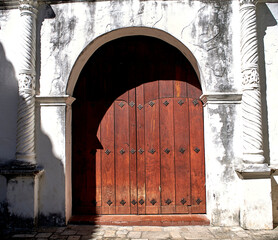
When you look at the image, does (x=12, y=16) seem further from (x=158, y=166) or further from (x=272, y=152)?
(x=272, y=152)

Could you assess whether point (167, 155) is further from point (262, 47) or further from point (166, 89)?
point (262, 47)

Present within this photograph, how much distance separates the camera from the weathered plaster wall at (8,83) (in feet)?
12.5

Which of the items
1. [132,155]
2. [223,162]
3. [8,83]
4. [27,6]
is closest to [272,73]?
[223,162]

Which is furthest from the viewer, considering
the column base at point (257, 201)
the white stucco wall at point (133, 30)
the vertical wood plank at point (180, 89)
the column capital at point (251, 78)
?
the vertical wood plank at point (180, 89)

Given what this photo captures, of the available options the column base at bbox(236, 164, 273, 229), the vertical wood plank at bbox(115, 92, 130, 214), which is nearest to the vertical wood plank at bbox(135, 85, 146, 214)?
the vertical wood plank at bbox(115, 92, 130, 214)

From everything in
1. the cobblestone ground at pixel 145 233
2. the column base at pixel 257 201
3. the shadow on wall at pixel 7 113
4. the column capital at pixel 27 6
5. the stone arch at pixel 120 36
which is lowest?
the cobblestone ground at pixel 145 233

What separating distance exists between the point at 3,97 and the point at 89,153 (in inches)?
60.8

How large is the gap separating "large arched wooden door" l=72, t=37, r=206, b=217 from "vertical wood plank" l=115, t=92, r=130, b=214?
0.05 feet

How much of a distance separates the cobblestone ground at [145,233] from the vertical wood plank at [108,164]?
0.46 metres

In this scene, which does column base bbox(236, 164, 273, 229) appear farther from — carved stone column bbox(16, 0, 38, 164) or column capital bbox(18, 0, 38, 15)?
column capital bbox(18, 0, 38, 15)

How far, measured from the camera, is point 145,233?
3.38m

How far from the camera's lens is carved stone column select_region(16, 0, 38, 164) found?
3679mm

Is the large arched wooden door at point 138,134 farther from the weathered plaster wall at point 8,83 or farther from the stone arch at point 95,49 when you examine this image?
the weathered plaster wall at point 8,83

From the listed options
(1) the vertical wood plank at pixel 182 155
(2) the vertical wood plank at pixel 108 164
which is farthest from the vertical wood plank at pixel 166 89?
(2) the vertical wood plank at pixel 108 164
